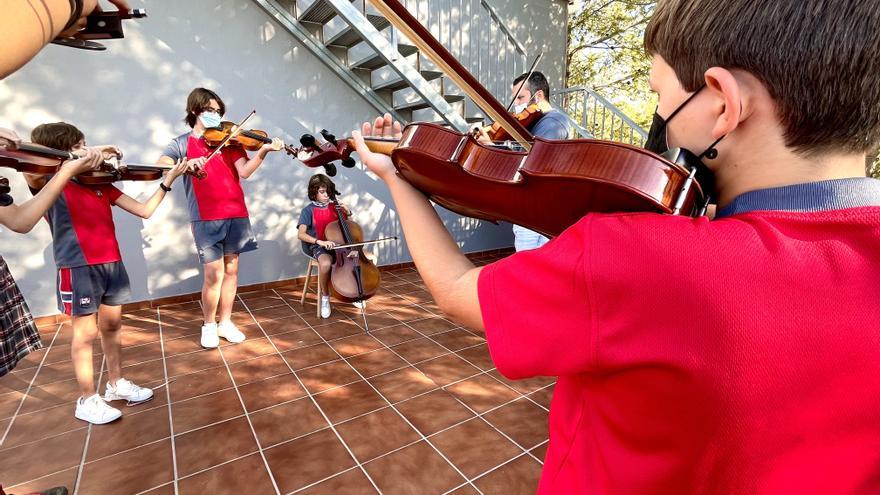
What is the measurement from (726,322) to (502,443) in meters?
2.09

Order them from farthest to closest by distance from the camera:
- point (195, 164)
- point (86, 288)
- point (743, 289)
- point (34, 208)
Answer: point (195, 164) → point (86, 288) → point (34, 208) → point (743, 289)

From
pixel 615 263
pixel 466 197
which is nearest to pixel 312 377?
pixel 466 197

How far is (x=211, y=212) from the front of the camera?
3418 millimetres

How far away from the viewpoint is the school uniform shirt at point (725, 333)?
462 mm

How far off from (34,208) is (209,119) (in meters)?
1.58

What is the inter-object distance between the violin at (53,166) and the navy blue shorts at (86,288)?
0.51m

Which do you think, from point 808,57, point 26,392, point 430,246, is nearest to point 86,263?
point 26,392

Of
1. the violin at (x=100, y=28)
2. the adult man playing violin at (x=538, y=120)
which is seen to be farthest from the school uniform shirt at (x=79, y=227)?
the adult man playing violin at (x=538, y=120)

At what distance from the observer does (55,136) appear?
226 centimetres

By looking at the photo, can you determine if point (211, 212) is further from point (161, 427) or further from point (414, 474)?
point (414, 474)

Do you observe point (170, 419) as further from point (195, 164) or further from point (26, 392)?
point (195, 164)

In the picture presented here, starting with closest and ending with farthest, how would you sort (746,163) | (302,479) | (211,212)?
1. (746,163)
2. (302,479)
3. (211,212)

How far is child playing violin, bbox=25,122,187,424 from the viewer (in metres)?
2.39

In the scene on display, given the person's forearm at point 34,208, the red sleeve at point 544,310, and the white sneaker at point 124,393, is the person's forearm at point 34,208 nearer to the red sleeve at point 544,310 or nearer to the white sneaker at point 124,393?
the white sneaker at point 124,393
